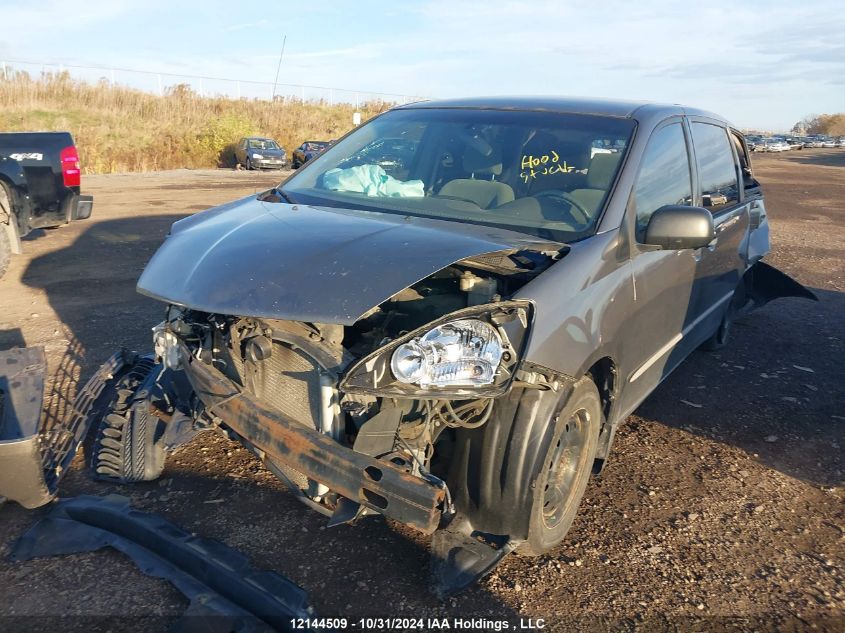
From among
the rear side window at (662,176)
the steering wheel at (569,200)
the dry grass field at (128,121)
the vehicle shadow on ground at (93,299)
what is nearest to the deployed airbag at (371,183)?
the steering wheel at (569,200)

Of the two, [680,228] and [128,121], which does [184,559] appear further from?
[128,121]

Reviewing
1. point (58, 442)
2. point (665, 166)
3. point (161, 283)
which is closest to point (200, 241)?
point (161, 283)

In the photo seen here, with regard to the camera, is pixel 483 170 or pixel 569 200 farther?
pixel 483 170

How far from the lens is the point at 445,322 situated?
235 cm

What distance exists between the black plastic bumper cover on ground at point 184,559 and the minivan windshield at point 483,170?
69.3 inches

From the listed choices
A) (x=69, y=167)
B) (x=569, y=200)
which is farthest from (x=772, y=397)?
(x=69, y=167)

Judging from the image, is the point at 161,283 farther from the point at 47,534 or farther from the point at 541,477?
the point at 541,477

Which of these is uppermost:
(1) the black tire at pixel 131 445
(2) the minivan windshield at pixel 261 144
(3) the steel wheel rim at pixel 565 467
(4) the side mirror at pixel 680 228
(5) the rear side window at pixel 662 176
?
(5) the rear side window at pixel 662 176

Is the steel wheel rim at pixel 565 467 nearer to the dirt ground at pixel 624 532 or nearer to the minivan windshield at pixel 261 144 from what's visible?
the dirt ground at pixel 624 532

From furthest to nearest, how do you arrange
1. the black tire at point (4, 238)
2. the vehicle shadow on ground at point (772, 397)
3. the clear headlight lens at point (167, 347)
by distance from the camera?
the black tire at point (4, 238)
the vehicle shadow on ground at point (772, 397)
the clear headlight lens at point (167, 347)

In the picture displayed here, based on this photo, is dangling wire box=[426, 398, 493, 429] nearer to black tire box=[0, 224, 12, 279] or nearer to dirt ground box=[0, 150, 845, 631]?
dirt ground box=[0, 150, 845, 631]

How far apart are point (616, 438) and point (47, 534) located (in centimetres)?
300

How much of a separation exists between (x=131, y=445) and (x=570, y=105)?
2.99 meters

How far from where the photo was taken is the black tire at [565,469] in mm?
2643
